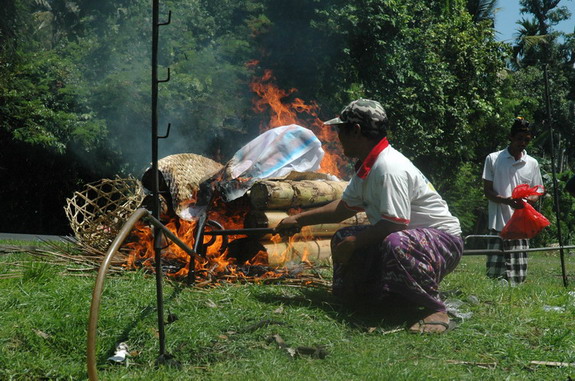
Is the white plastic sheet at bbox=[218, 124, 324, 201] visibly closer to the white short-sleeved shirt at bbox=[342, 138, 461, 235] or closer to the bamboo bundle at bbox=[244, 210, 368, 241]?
the bamboo bundle at bbox=[244, 210, 368, 241]

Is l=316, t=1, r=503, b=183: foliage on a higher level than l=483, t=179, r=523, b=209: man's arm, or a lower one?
higher

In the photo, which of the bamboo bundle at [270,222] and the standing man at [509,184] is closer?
the bamboo bundle at [270,222]

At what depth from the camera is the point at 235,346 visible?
420 cm

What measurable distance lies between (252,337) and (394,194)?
1420 millimetres

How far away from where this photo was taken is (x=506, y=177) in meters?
7.71

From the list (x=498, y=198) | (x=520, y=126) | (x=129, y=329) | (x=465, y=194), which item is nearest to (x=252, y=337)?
(x=129, y=329)

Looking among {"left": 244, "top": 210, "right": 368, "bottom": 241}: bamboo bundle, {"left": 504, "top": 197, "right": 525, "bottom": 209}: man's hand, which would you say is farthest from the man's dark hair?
{"left": 244, "top": 210, "right": 368, "bottom": 241}: bamboo bundle

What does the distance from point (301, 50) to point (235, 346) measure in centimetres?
1105

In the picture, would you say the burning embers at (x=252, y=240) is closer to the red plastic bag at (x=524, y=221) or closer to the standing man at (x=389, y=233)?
the standing man at (x=389, y=233)

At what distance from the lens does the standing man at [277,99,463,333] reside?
15.7 feet

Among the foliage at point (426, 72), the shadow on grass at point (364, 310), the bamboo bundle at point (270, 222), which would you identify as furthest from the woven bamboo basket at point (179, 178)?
the foliage at point (426, 72)

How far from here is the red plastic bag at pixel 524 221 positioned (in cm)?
725

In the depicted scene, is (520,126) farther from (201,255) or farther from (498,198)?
(201,255)

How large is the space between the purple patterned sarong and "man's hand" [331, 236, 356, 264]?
0.29 ft
